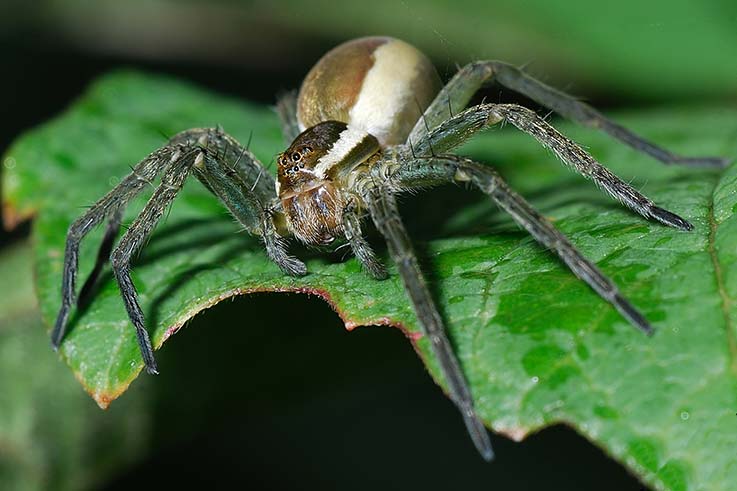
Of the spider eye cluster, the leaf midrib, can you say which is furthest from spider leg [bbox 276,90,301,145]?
the leaf midrib

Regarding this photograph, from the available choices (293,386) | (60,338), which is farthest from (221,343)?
(60,338)

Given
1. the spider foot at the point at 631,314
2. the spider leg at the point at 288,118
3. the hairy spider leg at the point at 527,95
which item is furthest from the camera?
the spider leg at the point at 288,118

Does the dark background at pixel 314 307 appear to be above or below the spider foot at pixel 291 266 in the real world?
below

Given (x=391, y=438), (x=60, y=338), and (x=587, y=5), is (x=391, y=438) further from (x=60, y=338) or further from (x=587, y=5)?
(x=587, y=5)

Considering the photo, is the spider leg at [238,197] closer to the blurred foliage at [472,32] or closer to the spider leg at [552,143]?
the spider leg at [552,143]

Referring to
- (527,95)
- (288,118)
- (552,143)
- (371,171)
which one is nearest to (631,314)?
(552,143)

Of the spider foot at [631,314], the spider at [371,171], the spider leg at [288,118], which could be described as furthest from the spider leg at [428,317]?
the spider leg at [288,118]

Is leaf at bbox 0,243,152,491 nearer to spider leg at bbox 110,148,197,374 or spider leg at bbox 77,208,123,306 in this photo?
spider leg at bbox 77,208,123,306
